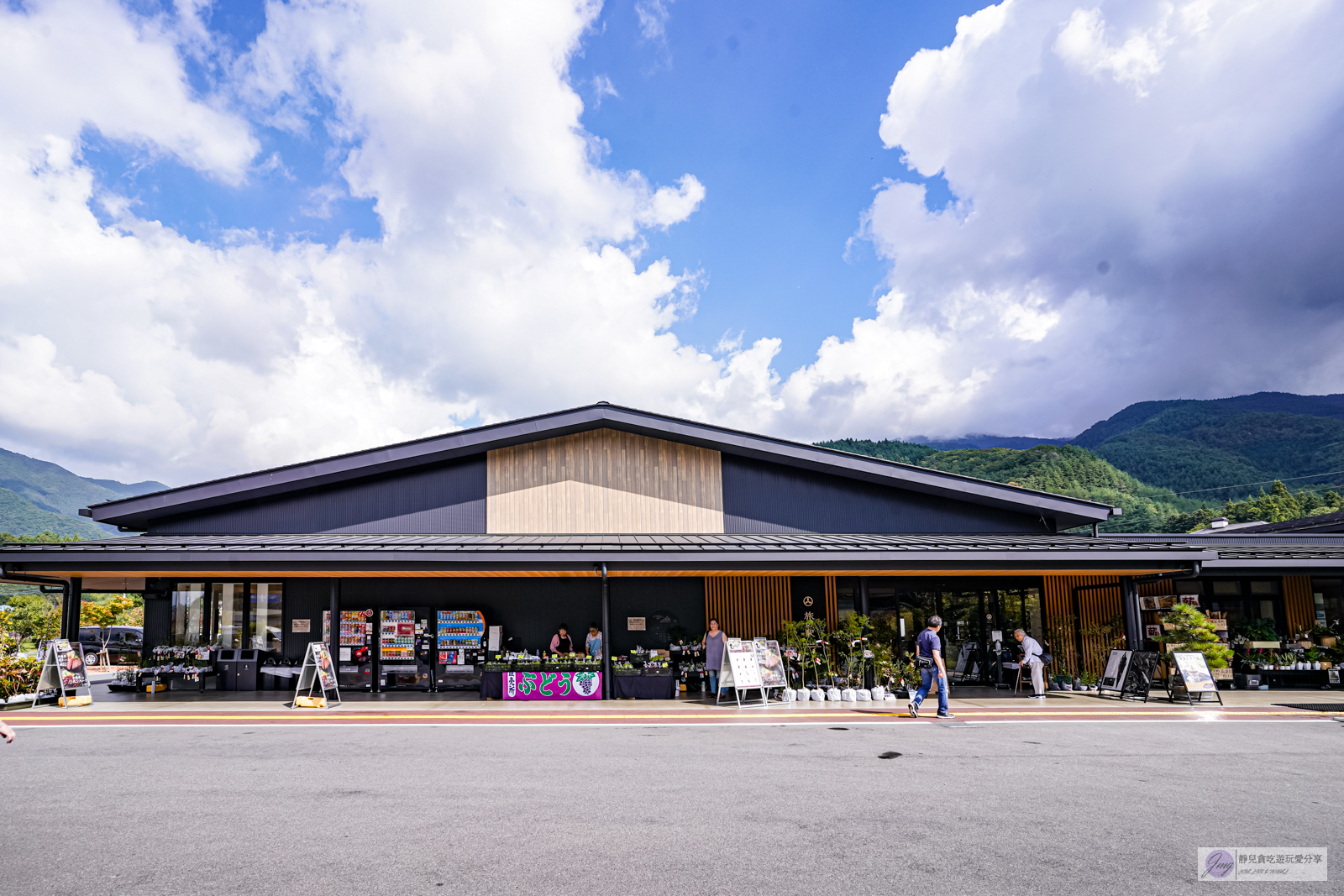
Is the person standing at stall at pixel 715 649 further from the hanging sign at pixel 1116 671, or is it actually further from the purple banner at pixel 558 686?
the hanging sign at pixel 1116 671

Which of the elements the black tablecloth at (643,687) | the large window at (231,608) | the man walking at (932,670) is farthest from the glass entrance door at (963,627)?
the large window at (231,608)

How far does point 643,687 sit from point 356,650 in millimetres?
6364

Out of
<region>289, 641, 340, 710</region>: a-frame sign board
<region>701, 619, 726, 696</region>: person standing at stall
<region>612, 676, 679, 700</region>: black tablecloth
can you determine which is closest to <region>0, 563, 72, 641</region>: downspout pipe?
<region>289, 641, 340, 710</region>: a-frame sign board

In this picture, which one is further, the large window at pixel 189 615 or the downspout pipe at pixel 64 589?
the large window at pixel 189 615

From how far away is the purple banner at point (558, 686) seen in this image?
1583 cm

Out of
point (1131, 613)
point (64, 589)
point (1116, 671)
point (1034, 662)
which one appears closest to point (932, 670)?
point (1034, 662)

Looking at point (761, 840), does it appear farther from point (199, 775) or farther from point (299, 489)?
point (299, 489)

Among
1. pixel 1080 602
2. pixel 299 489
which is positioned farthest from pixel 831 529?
pixel 299 489

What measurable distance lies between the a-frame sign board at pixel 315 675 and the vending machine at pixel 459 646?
94.4 inches

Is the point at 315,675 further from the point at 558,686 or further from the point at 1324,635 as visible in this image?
the point at 1324,635

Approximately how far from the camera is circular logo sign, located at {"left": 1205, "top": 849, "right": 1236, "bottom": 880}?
220 inches

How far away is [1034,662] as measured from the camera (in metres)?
16.1

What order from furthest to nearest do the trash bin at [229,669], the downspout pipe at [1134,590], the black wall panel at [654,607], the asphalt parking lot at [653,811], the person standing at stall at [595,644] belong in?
1. the black wall panel at [654,607]
2. the trash bin at [229,669]
3. the person standing at stall at [595,644]
4. the downspout pipe at [1134,590]
5. the asphalt parking lot at [653,811]

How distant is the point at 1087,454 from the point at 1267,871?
8909cm
